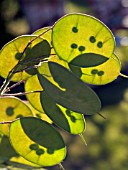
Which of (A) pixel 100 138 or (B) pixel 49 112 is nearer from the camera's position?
(B) pixel 49 112

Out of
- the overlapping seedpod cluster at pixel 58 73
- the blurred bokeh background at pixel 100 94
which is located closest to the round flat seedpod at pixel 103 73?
the overlapping seedpod cluster at pixel 58 73

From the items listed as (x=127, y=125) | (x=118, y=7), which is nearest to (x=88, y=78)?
(x=127, y=125)

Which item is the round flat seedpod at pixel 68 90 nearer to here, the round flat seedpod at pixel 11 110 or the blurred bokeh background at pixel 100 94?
the round flat seedpod at pixel 11 110

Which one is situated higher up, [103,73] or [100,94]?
[103,73]

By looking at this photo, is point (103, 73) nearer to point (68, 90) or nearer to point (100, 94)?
point (68, 90)

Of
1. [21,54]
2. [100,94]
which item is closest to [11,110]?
[21,54]

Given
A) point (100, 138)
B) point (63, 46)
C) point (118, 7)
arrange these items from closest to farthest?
point (63, 46) → point (100, 138) → point (118, 7)

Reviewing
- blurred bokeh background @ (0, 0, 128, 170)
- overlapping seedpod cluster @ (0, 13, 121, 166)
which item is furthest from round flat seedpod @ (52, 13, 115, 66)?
blurred bokeh background @ (0, 0, 128, 170)

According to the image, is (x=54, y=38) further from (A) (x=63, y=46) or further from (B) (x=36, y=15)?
(B) (x=36, y=15)
